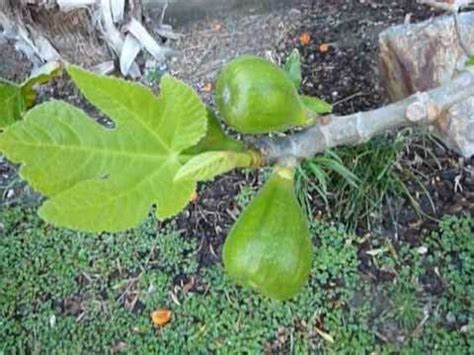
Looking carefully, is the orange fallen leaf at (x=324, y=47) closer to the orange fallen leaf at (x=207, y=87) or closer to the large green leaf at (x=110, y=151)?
the orange fallen leaf at (x=207, y=87)

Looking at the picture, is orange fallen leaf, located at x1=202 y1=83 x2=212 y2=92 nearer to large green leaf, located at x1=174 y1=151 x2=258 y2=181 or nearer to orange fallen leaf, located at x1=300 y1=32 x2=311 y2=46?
orange fallen leaf, located at x1=300 y1=32 x2=311 y2=46

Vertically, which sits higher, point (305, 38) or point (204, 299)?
point (305, 38)

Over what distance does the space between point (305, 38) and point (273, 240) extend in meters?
1.52

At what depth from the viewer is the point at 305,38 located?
1.96 m

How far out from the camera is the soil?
1724 mm

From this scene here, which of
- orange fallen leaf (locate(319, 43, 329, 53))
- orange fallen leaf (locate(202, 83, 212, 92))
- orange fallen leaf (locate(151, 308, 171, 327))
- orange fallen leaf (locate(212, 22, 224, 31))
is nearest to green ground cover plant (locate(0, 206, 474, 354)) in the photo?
orange fallen leaf (locate(151, 308, 171, 327))

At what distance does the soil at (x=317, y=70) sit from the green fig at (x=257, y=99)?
1201 millimetres

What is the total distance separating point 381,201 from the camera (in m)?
1.72

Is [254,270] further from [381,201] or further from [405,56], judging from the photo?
[405,56]

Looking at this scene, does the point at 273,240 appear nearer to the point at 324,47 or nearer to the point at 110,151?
the point at 110,151

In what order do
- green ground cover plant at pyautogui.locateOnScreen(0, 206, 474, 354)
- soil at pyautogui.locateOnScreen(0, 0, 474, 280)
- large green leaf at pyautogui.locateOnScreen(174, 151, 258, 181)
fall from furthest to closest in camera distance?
1. soil at pyautogui.locateOnScreen(0, 0, 474, 280)
2. green ground cover plant at pyautogui.locateOnScreen(0, 206, 474, 354)
3. large green leaf at pyautogui.locateOnScreen(174, 151, 258, 181)

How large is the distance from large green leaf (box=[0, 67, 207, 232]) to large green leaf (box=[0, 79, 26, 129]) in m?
0.11

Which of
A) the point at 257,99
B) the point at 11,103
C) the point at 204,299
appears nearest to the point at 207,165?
the point at 257,99

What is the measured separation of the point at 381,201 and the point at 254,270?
4.15 ft
